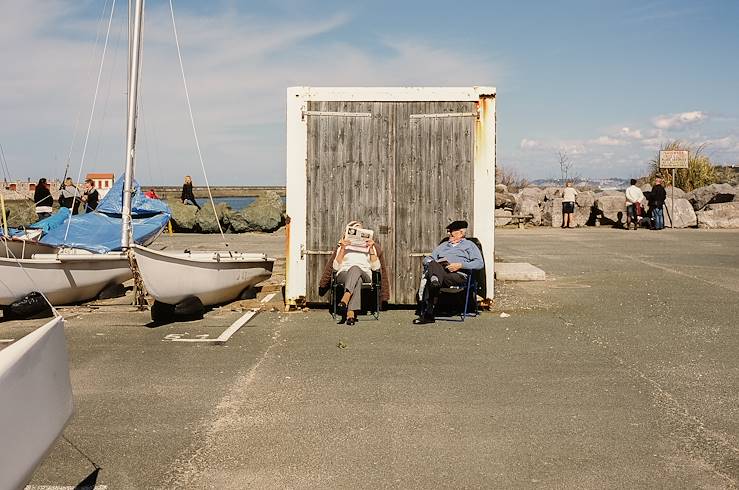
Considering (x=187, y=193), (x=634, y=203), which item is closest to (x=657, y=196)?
(x=634, y=203)

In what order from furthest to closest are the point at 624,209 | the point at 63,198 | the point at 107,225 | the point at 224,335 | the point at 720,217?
1. the point at 624,209
2. the point at 720,217
3. the point at 63,198
4. the point at 107,225
5. the point at 224,335

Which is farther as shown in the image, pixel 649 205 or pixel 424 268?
pixel 649 205

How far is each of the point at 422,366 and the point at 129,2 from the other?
916 cm

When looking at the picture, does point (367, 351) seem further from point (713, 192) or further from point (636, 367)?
point (713, 192)

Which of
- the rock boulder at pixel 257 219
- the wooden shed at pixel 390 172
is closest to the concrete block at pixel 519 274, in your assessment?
the wooden shed at pixel 390 172

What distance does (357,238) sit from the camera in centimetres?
1076

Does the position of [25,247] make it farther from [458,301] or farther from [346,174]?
[458,301]

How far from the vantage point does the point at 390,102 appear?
1124 centimetres

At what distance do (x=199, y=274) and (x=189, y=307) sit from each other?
50cm

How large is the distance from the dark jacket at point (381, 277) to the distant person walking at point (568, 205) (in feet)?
62.9

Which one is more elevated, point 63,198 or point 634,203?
point 63,198

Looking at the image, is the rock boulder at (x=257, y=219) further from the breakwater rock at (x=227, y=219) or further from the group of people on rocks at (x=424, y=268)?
the group of people on rocks at (x=424, y=268)

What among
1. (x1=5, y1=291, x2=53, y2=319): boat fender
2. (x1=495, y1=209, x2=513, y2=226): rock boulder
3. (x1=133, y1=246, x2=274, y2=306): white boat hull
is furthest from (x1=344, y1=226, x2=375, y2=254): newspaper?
(x1=495, y1=209, x2=513, y2=226): rock boulder

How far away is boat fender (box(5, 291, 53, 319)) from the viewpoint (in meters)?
10.8
